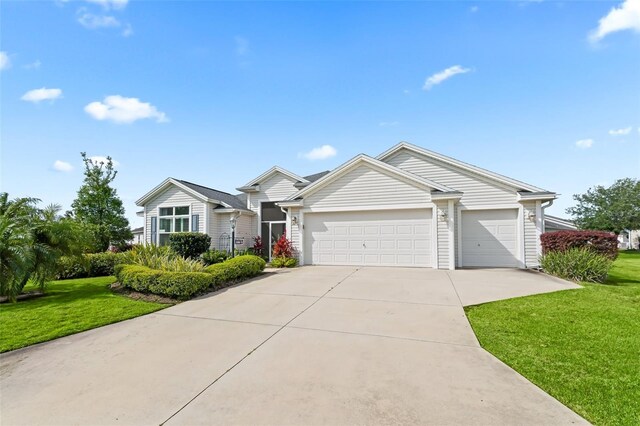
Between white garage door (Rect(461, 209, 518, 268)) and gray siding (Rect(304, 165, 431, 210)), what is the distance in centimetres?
267

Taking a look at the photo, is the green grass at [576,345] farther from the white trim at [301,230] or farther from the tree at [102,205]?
the tree at [102,205]

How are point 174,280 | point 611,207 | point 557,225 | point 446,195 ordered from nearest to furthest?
point 174,280
point 446,195
point 557,225
point 611,207

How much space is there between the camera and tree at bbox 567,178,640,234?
31609 mm

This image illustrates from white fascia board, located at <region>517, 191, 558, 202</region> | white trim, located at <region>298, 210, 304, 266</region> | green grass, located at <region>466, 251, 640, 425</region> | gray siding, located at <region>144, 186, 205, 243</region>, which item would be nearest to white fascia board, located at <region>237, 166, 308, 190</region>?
gray siding, located at <region>144, 186, 205, 243</region>

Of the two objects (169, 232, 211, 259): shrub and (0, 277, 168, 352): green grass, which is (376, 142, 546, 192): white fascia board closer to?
(169, 232, 211, 259): shrub

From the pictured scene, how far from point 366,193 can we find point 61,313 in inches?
403

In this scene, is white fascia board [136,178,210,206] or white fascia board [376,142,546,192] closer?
white fascia board [376,142,546,192]

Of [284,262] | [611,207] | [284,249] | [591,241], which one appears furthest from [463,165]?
[611,207]

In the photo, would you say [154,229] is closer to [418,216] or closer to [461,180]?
[418,216]

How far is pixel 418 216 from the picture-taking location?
11609 millimetres

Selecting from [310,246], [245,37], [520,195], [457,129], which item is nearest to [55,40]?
[245,37]

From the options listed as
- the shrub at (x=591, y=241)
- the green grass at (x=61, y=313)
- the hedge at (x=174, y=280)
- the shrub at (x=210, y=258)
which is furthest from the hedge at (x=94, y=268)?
the shrub at (x=591, y=241)

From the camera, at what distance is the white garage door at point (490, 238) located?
38.5ft

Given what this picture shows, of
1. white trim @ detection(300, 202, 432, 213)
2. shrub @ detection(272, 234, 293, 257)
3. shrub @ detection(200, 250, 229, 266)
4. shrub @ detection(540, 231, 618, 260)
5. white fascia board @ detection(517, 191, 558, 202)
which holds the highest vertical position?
white fascia board @ detection(517, 191, 558, 202)
